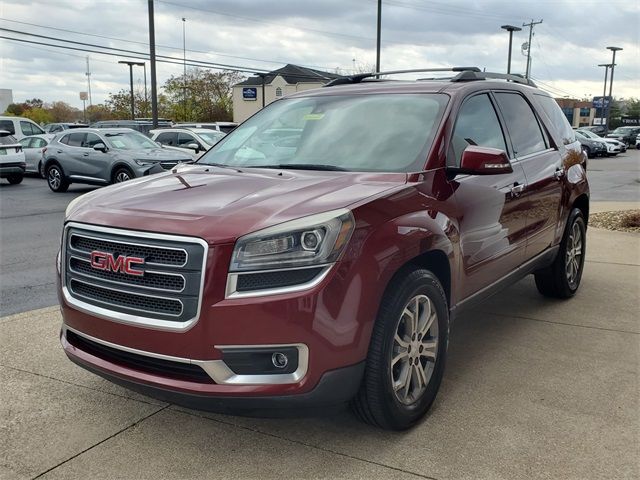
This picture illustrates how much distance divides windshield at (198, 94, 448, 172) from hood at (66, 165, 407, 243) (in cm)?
23

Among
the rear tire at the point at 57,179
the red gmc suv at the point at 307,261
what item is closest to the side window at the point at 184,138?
the rear tire at the point at 57,179

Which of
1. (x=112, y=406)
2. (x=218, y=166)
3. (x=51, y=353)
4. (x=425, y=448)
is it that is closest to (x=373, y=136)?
(x=218, y=166)

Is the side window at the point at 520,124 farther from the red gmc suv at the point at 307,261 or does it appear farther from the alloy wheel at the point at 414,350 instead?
the alloy wheel at the point at 414,350

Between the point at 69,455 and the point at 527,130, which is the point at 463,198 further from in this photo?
the point at 69,455

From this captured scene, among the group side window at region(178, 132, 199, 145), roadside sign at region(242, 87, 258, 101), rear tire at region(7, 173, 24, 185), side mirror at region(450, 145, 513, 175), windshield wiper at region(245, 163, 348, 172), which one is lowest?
rear tire at region(7, 173, 24, 185)

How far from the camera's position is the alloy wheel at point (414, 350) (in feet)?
10.5

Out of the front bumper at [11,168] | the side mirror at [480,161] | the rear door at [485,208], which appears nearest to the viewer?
the side mirror at [480,161]

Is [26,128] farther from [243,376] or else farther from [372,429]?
[243,376]

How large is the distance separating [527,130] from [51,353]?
3939 mm

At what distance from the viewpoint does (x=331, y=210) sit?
2.88m

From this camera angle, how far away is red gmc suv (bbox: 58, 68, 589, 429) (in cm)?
274

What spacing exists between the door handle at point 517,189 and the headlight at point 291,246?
78.9 inches

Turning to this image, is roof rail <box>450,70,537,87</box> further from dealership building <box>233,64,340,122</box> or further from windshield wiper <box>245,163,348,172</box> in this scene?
dealership building <box>233,64,340,122</box>

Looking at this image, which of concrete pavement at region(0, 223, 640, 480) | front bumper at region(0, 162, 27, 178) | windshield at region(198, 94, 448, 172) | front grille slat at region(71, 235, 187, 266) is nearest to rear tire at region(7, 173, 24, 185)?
front bumper at region(0, 162, 27, 178)
